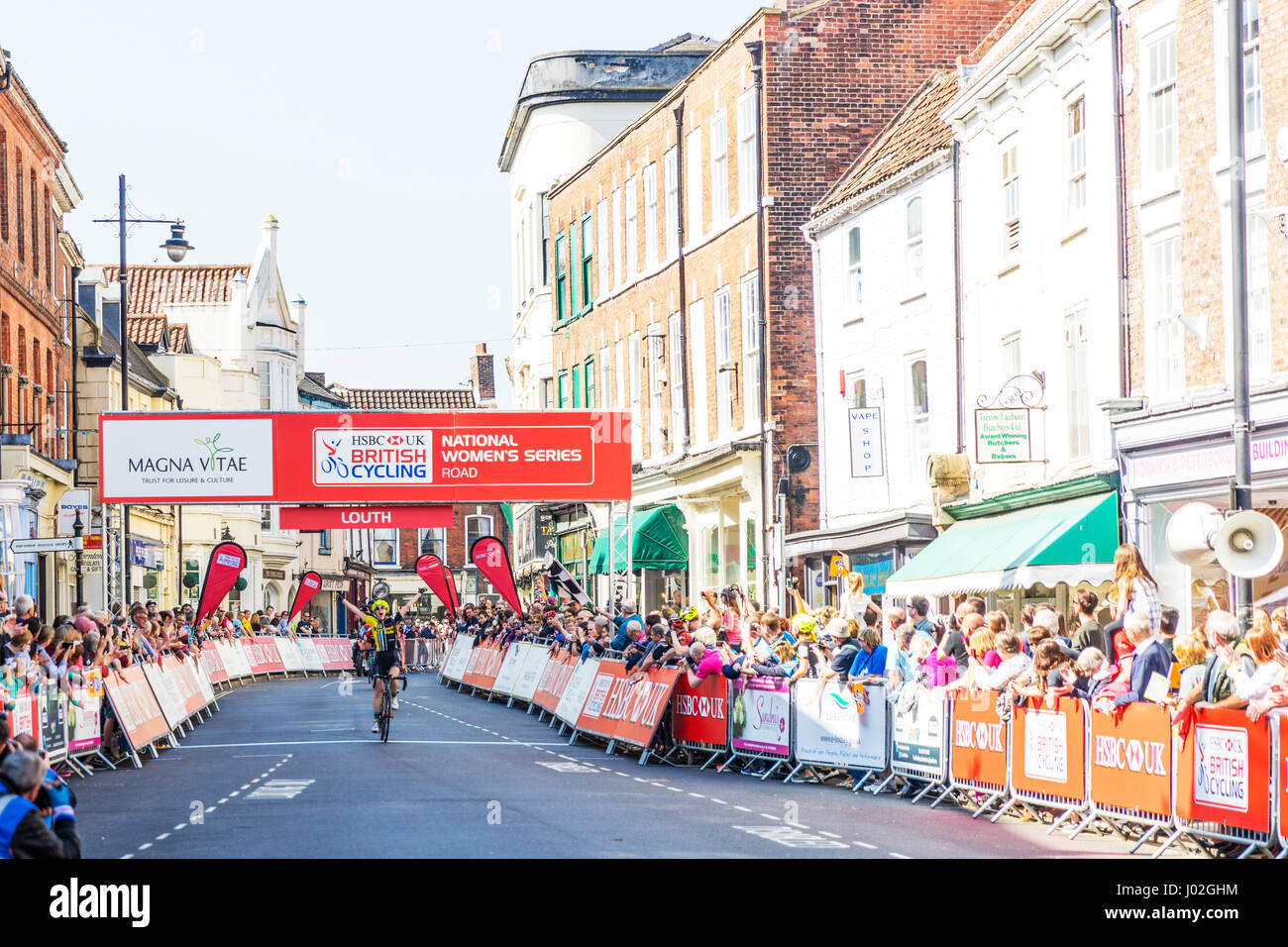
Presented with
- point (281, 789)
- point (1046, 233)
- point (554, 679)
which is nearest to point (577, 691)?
point (554, 679)

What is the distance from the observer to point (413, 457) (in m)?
36.1

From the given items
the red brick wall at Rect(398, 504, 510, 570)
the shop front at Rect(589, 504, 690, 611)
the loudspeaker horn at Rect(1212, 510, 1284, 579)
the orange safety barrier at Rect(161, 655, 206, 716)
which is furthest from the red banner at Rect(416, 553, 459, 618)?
the red brick wall at Rect(398, 504, 510, 570)

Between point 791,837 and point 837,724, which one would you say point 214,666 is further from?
point 791,837

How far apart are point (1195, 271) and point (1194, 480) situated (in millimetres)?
→ 2333

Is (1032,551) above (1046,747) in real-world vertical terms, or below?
above

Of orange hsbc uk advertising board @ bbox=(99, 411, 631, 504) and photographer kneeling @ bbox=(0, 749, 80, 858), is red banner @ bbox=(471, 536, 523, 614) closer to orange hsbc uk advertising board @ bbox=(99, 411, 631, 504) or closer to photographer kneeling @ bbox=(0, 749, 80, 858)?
orange hsbc uk advertising board @ bbox=(99, 411, 631, 504)

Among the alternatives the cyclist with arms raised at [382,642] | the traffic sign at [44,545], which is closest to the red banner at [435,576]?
the cyclist with arms raised at [382,642]

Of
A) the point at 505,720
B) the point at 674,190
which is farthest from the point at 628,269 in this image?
the point at 505,720

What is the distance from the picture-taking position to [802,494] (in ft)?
113

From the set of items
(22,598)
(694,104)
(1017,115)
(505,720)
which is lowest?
(505,720)

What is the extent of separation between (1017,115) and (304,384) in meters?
65.2

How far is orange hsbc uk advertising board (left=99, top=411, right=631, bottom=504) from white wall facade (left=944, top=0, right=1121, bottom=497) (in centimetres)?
1008

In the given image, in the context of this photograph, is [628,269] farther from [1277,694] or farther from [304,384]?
[304,384]
